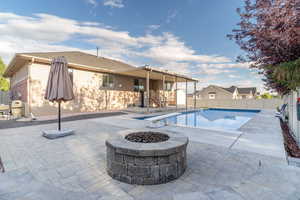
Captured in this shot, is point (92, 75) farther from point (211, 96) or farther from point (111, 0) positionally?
point (211, 96)

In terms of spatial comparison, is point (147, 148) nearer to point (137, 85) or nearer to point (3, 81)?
point (137, 85)

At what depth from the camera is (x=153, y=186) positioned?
2324 millimetres

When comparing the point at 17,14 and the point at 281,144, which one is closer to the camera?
the point at 281,144

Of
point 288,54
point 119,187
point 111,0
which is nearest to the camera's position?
point 119,187

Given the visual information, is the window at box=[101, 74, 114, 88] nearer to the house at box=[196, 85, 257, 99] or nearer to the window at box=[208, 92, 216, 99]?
the house at box=[196, 85, 257, 99]

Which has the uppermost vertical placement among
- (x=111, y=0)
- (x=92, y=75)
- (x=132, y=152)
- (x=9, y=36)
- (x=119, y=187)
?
(x=111, y=0)

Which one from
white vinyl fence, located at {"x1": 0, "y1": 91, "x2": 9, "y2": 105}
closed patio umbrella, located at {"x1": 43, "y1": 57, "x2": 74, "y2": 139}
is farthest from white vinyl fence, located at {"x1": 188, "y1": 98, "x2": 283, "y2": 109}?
white vinyl fence, located at {"x1": 0, "y1": 91, "x2": 9, "y2": 105}

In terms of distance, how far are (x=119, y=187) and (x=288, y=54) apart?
4.55m

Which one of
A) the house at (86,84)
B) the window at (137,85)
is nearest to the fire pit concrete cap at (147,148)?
the house at (86,84)

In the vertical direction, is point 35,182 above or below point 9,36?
below

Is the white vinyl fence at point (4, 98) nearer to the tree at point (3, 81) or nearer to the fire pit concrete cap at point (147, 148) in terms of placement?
the tree at point (3, 81)

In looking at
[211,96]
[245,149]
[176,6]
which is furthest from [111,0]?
[211,96]

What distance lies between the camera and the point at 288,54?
3324 millimetres

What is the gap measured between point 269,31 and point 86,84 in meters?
12.4
